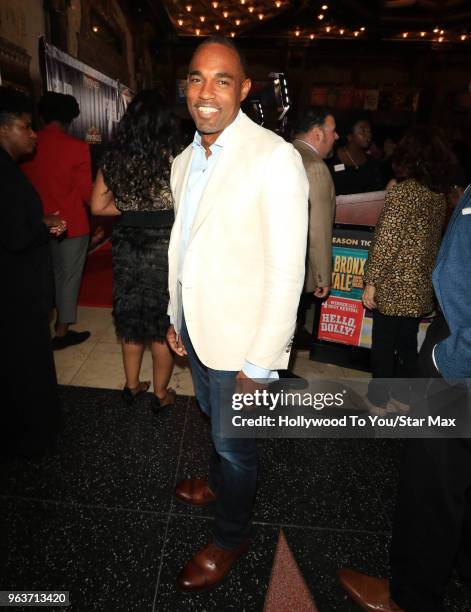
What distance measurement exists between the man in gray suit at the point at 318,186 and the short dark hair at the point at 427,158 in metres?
0.50

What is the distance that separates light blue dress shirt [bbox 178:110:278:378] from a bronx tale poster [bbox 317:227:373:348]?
203cm

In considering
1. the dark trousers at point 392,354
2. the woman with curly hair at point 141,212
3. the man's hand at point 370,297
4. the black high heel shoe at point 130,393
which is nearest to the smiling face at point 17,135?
the woman with curly hair at point 141,212

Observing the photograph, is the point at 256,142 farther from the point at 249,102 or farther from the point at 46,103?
the point at 46,103

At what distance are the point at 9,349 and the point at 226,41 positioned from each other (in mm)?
1704

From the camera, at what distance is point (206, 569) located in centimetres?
165

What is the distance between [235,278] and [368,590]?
1.38 metres

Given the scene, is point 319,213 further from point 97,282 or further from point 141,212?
point 97,282

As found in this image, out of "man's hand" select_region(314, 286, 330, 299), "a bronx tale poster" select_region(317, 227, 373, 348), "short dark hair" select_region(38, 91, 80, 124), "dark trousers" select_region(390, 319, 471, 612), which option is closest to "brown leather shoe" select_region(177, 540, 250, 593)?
"dark trousers" select_region(390, 319, 471, 612)

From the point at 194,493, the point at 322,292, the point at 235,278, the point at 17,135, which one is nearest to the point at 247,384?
the point at 235,278

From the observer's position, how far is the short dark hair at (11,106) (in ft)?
7.29

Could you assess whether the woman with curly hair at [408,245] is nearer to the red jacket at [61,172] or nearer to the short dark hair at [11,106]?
the short dark hair at [11,106]

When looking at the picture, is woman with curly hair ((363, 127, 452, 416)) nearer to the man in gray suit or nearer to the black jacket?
A: the man in gray suit

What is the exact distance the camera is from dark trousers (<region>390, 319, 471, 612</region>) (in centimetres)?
127

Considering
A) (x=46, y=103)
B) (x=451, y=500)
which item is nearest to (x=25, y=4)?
(x=46, y=103)
